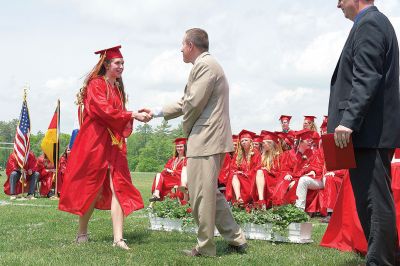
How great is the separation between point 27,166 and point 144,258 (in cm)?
1324

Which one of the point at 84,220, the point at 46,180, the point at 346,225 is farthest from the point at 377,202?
the point at 46,180

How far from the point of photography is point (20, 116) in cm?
1816

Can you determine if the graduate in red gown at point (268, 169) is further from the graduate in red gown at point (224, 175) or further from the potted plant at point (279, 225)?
the potted plant at point (279, 225)

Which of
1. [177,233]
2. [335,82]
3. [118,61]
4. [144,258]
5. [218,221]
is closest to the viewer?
[335,82]

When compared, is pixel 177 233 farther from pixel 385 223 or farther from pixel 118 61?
pixel 385 223

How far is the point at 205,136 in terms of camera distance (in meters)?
5.57

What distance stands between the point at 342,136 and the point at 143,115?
2600mm

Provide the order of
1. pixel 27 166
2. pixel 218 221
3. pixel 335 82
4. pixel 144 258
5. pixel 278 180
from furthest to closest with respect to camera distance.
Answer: pixel 27 166, pixel 278 180, pixel 218 221, pixel 144 258, pixel 335 82

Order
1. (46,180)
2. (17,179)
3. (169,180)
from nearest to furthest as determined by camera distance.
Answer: (169,180)
(17,179)
(46,180)

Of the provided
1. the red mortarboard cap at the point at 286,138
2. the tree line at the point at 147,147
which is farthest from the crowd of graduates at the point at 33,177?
the tree line at the point at 147,147

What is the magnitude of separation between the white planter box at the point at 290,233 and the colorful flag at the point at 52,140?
11236 millimetres

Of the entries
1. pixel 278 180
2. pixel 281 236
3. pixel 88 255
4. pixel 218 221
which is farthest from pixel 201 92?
pixel 278 180

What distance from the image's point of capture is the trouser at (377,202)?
4266 mm

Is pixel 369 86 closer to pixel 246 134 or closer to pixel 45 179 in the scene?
pixel 246 134
